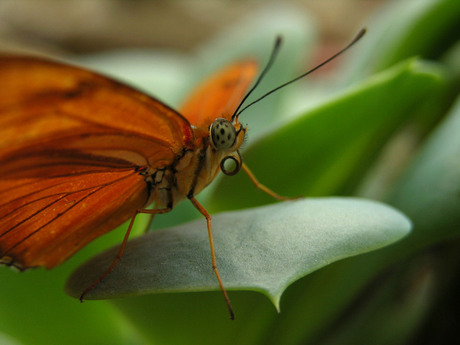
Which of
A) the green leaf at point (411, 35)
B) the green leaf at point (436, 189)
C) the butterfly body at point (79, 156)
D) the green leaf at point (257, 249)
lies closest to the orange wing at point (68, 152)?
the butterfly body at point (79, 156)

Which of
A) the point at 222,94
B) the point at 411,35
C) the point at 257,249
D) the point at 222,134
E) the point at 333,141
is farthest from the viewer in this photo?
the point at 411,35

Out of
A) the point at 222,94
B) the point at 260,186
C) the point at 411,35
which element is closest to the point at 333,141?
the point at 260,186

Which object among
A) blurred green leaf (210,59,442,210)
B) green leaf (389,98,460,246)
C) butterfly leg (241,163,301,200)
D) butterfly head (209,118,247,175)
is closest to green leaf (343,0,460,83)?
blurred green leaf (210,59,442,210)

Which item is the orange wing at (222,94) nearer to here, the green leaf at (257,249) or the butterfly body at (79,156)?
the butterfly body at (79,156)

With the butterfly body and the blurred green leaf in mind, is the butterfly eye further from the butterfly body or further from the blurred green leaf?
the blurred green leaf

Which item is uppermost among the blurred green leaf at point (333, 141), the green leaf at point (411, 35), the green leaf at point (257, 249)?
the green leaf at point (411, 35)

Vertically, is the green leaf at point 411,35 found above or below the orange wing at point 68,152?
above

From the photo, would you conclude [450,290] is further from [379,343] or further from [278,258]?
[278,258]

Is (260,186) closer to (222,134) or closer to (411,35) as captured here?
(222,134)
